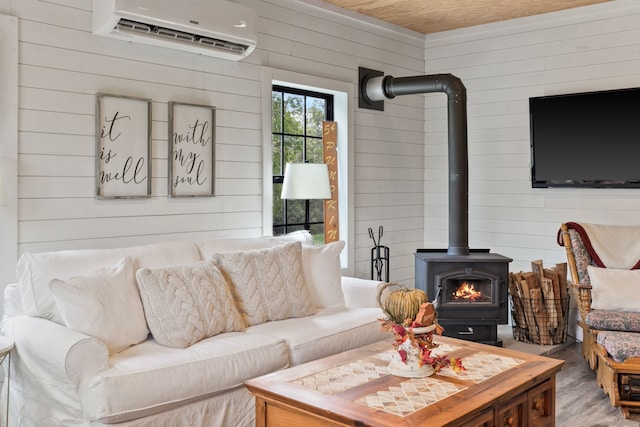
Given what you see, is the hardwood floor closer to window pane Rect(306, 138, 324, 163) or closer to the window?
the window

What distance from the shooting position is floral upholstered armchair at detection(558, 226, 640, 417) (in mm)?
3547

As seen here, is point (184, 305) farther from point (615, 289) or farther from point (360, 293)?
point (615, 289)

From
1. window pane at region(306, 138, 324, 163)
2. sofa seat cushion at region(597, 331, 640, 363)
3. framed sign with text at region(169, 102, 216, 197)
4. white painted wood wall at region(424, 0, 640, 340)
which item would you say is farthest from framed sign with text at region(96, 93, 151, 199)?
white painted wood wall at region(424, 0, 640, 340)

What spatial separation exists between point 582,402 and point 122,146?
10.2 feet

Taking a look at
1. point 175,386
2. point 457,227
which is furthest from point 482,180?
point 175,386

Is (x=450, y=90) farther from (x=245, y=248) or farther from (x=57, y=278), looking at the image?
(x=57, y=278)

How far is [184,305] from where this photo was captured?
3.08 metres

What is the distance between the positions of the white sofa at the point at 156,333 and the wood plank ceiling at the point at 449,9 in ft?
7.81

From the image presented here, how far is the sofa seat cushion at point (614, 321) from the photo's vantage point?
12.7 feet

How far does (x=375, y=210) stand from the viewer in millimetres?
5492

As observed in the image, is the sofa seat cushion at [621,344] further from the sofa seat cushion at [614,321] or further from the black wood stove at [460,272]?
the black wood stove at [460,272]

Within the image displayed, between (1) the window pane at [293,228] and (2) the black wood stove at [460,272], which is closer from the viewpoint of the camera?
(2) the black wood stove at [460,272]

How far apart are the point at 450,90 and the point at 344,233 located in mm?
1429

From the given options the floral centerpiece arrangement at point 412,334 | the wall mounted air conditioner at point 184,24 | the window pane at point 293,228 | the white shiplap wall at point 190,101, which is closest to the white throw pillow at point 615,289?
the white shiplap wall at point 190,101
